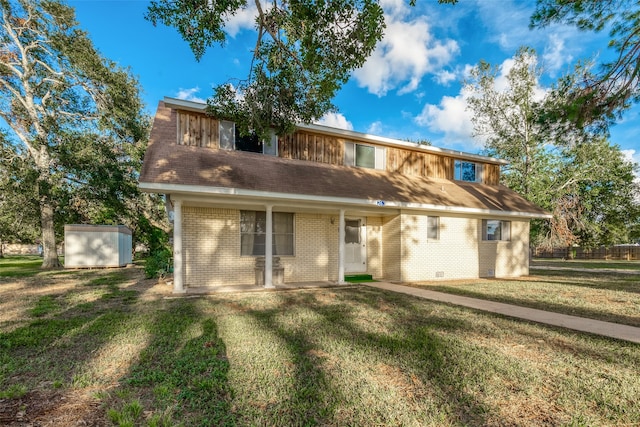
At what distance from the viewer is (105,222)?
2227 cm

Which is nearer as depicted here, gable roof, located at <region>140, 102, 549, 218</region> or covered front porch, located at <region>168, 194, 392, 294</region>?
gable roof, located at <region>140, 102, 549, 218</region>

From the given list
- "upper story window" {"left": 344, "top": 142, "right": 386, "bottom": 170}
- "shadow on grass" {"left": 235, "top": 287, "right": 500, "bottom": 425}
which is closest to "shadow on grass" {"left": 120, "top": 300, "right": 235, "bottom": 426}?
"shadow on grass" {"left": 235, "top": 287, "right": 500, "bottom": 425}

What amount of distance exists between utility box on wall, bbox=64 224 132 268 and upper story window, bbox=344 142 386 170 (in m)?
12.8

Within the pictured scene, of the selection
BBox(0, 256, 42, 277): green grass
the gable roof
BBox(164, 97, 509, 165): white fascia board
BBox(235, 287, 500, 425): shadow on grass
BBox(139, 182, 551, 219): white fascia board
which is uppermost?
BBox(164, 97, 509, 165): white fascia board

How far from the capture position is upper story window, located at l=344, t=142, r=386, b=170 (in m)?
12.3

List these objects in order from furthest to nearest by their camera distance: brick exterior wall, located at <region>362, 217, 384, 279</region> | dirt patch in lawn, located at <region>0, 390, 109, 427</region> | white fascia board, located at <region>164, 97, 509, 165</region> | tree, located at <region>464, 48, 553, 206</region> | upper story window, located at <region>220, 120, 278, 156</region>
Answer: tree, located at <region>464, 48, 553, 206</region> < brick exterior wall, located at <region>362, 217, 384, 279</region> < upper story window, located at <region>220, 120, 278, 156</region> < white fascia board, located at <region>164, 97, 509, 165</region> < dirt patch in lawn, located at <region>0, 390, 109, 427</region>

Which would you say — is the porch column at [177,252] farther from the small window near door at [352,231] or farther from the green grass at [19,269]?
the green grass at [19,269]

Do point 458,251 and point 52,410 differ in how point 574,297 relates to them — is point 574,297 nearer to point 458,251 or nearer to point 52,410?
point 458,251

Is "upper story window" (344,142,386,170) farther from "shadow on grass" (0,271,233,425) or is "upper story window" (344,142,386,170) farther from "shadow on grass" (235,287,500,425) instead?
"shadow on grass" (0,271,233,425)

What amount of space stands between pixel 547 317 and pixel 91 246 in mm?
18701

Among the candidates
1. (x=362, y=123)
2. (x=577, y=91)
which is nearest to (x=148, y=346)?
(x=577, y=91)

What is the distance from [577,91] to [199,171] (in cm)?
1058

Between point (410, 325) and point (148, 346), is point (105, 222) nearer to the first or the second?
point (148, 346)

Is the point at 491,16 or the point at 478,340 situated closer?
the point at 478,340
